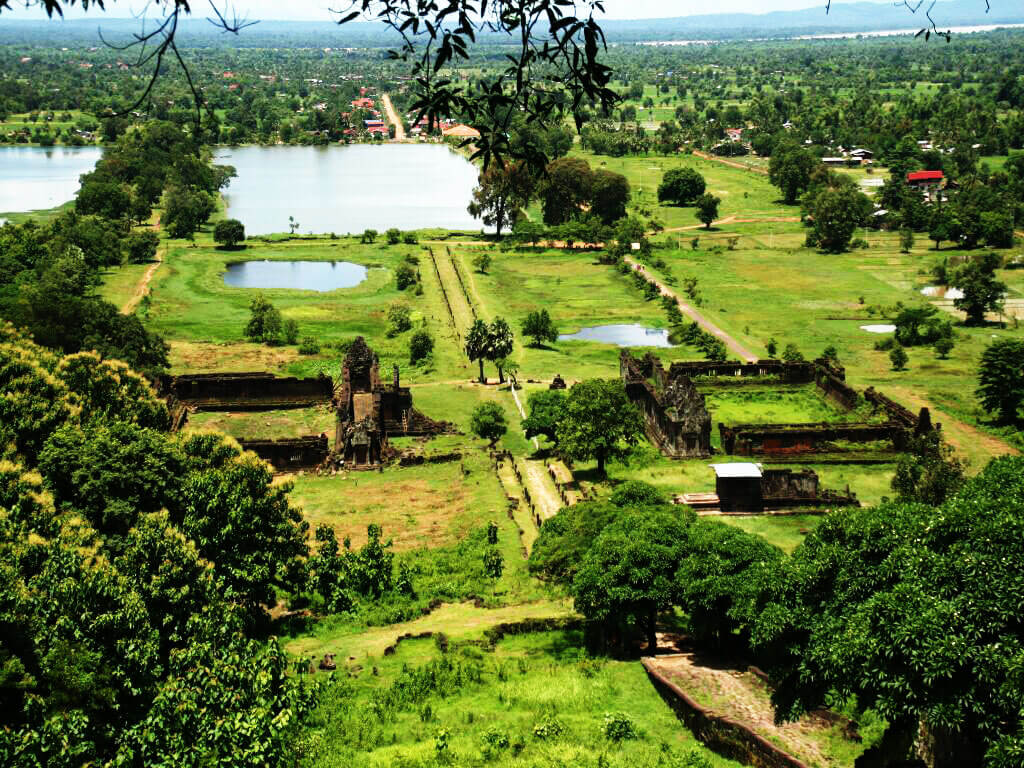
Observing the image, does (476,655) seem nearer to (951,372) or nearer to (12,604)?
(12,604)

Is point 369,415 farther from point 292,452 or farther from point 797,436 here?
point 797,436

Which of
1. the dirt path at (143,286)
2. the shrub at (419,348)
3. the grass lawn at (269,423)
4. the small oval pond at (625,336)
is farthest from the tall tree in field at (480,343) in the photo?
the dirt path at (143,286)

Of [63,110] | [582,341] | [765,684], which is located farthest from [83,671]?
[63,110]

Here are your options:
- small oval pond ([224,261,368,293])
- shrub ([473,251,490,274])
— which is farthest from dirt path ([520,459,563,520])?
shrub ([473,251,490,274])

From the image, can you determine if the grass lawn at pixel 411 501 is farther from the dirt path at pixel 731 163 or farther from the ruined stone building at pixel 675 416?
the dirt path at pixel 731 163

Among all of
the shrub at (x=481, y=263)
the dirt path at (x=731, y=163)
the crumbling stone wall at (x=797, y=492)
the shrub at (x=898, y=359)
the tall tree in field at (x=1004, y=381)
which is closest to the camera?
the crumbling stone wall at (x=797, y=492)

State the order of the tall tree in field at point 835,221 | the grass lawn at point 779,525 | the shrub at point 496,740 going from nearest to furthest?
the shrub at point 496,740
the grass lawn at point 779,525
the tall tree in field at point 835,221

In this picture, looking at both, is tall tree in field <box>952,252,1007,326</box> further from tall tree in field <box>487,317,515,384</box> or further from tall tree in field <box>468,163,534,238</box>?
tall tree in field <box>468,163,534,238</box>
